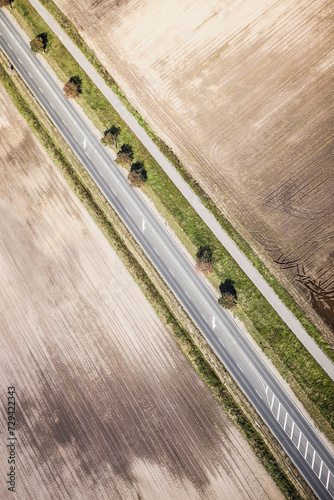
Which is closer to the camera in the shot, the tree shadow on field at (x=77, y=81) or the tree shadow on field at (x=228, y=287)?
the tree shadow on field at (x=228, y=287)

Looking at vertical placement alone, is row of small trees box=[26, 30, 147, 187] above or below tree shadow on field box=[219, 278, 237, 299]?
above

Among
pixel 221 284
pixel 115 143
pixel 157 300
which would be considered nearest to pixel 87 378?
pixel 157 300

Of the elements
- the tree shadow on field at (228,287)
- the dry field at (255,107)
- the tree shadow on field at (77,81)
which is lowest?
the tree shadow on field at (228,287)

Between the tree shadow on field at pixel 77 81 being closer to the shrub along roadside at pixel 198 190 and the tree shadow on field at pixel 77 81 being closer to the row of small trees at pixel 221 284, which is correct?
the shrub along roadside at pixel 198 190

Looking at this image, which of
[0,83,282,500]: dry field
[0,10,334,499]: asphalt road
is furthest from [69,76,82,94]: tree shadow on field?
[0,83,282,500]: dry field

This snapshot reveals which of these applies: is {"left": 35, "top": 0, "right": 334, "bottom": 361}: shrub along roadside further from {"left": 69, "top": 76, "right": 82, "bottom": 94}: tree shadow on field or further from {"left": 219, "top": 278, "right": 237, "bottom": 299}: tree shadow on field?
{"left": 219, "top": 278, "right": 237, "bottom": 299}: tree shadow on field

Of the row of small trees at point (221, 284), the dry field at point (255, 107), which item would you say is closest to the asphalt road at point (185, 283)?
the row of small trees at point (221, 284)

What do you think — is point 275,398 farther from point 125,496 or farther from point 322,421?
point 125,496
